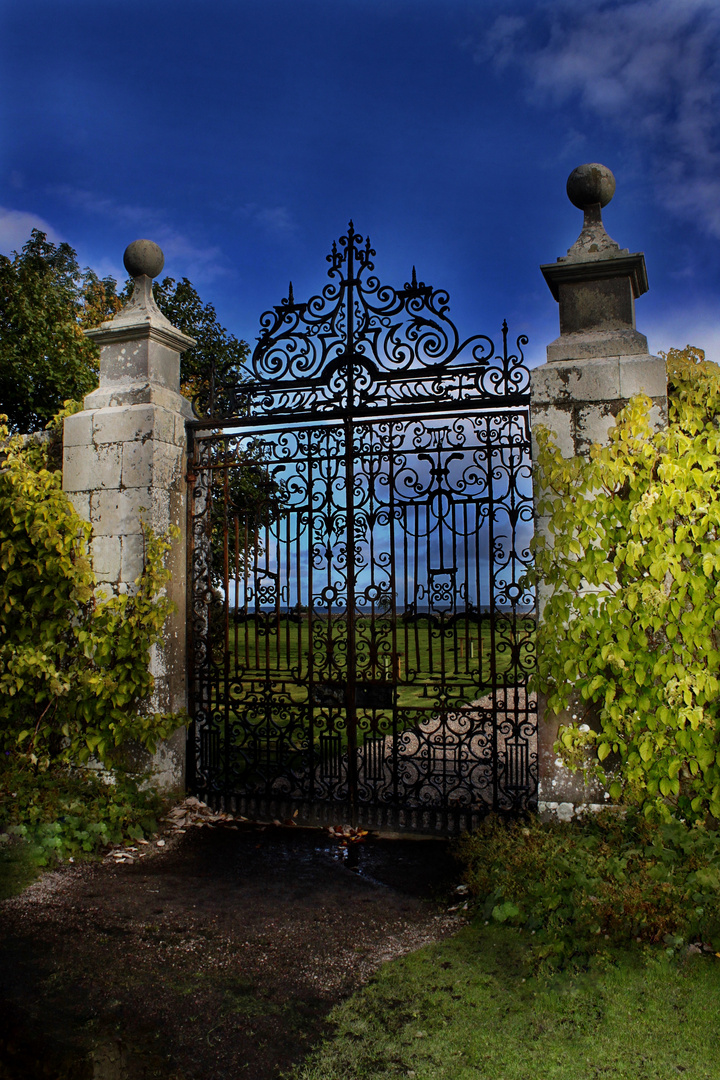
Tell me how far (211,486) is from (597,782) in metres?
3.52

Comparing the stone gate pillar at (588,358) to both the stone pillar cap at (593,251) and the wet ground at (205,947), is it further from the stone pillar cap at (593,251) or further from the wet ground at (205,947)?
the wet ground at (205,947)

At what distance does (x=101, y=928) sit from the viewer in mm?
3738

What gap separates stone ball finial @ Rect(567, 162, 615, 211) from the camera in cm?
471

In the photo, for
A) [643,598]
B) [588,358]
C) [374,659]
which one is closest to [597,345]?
[588,358]

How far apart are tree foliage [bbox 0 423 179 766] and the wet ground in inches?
40.1

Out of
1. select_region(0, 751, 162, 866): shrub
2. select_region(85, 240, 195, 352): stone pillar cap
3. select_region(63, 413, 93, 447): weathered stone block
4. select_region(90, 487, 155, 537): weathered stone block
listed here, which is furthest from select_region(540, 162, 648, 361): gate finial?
select_region(0, 751, 162, 866): shrub

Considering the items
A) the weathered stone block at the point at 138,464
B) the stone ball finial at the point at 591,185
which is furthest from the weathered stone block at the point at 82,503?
the stone ball finial at the point at 591,185

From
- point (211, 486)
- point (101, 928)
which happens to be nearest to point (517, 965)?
point (101, 928)

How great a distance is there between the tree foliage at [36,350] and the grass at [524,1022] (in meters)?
10.9

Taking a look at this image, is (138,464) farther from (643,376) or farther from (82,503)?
(643,376)

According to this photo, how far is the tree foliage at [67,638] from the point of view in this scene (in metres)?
5.27

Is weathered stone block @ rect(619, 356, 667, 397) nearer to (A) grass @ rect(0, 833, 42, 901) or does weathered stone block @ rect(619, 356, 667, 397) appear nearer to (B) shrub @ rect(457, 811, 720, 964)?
(B) shrub @ rect(457, 811, 720, 964)

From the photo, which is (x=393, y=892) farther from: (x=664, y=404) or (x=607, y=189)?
(x=607, y=189)

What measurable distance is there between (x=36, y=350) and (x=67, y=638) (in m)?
8.47
